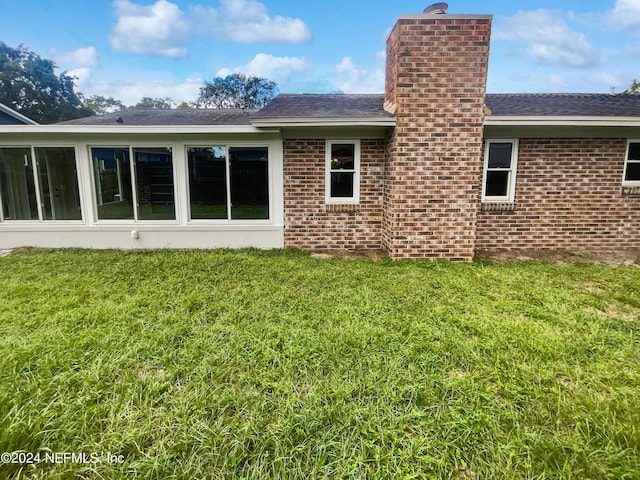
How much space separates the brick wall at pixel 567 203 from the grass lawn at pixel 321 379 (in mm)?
2496

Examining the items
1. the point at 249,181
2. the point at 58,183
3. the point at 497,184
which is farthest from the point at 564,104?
the point at 58,183

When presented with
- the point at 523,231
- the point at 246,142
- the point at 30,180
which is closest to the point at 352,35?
A: the point at 246,142

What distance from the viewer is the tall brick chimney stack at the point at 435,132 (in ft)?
18.8

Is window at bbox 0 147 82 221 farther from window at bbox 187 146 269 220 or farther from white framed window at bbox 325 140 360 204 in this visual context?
white framed window at bbox 325 140 360 204

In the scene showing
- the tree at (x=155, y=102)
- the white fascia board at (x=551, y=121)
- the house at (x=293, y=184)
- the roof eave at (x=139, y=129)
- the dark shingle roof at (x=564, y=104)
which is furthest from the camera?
the tree at (x=155, y=102)

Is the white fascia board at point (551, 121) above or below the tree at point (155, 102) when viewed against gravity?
below

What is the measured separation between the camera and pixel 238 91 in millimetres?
37938

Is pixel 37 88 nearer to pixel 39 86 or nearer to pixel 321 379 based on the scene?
pixel 39 86

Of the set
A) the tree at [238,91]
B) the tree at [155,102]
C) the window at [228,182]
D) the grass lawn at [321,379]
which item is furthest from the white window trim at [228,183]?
the tree at [155,102]

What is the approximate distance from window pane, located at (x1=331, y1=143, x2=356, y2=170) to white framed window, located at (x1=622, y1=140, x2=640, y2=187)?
18.8 ft

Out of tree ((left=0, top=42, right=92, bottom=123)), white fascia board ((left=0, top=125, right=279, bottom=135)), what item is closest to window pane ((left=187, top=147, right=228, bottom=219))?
white fascia board ((left=0, top=125, right=279, bottom=135))

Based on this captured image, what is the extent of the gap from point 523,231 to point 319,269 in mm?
4707

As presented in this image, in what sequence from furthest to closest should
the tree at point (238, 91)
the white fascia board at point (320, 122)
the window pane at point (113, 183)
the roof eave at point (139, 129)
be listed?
the tree at point (238, 91)
the window pane at point (113, 183)
the roof eave at point (139, 129)
the white fascia board at point (320, 122)

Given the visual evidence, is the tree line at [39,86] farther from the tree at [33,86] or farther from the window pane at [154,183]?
the window pane at [154,183]
